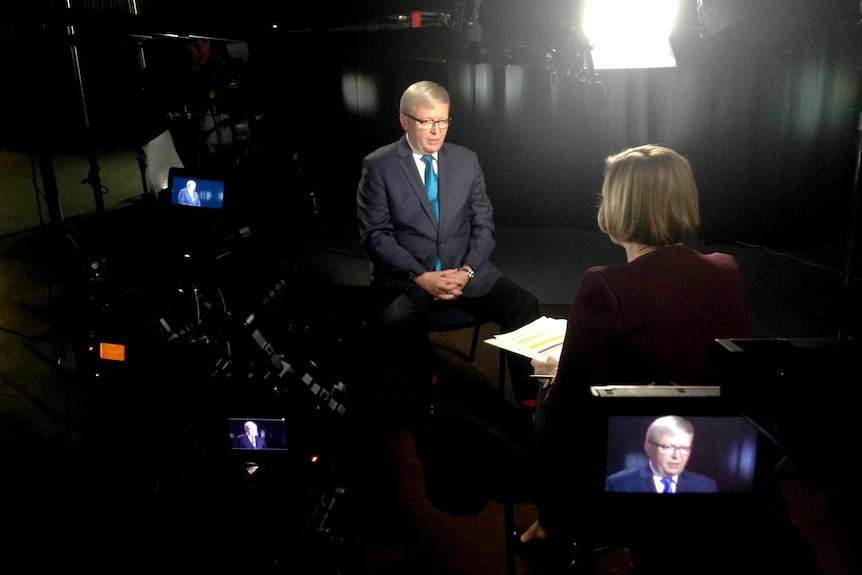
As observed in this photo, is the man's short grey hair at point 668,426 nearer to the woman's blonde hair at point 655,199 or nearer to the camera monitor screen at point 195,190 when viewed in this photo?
the woman's blonde hair at point 655,199

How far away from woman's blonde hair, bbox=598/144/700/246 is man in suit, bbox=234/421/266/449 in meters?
1.17

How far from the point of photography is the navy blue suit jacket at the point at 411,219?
277cm

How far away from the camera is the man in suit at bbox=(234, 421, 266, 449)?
1.91 meters

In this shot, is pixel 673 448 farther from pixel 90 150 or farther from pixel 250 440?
pixel 90 150

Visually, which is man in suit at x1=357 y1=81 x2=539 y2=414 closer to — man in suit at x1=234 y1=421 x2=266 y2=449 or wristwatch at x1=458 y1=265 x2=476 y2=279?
wristwatch at x1=458 y1=265 x2=476 y2=279

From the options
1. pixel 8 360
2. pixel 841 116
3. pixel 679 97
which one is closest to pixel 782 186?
pixel 841 116

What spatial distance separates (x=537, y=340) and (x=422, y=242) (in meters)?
0.96

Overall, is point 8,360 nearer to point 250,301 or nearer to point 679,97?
point 250,301

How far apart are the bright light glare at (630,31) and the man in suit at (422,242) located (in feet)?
2.09

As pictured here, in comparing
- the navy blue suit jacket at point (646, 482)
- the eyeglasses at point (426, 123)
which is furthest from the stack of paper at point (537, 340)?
the eyeglasses at point (426, 123)

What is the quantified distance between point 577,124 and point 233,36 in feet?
16.6

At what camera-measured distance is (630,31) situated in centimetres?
236

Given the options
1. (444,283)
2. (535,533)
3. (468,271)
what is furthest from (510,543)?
(468,271)

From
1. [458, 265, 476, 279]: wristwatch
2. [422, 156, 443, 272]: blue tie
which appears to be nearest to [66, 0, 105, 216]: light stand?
[422, 156, 443, 272]: blue tie
